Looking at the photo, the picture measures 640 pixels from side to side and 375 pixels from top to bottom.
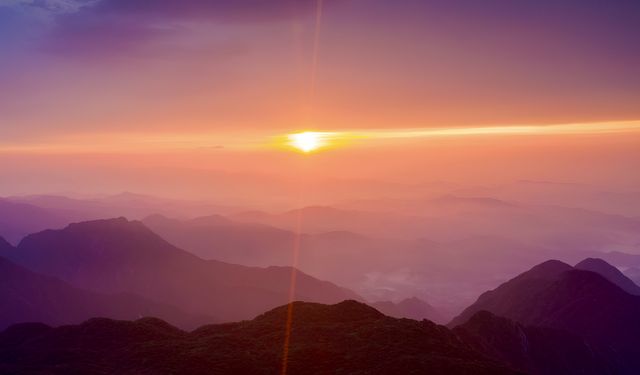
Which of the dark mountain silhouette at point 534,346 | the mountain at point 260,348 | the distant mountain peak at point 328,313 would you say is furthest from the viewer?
the dark mountain silhouette at point 534,346

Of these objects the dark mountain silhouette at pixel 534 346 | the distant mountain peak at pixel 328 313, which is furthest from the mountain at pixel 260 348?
the dark mountain silhouette at pixel 534 346

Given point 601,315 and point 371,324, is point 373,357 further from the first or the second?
point 601,315

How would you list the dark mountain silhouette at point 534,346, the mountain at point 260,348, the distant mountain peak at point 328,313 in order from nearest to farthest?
1. the mountain at point 260,348
2. the distant mountain peak at point 328,313
3. the dark mountain silhouette at point 534,346

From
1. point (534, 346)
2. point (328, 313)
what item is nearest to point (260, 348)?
point (328, 313)

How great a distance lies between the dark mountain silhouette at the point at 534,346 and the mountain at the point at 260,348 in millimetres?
59327

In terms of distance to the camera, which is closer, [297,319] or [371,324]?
[371,324]

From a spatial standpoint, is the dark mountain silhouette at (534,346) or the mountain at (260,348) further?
the dark mountain silhouette at (534,346)

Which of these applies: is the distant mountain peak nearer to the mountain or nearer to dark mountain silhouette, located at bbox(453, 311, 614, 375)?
the mountain

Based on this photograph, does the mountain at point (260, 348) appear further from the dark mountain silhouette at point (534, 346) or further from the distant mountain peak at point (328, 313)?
the dark mountain silhouette at point (534, 346)

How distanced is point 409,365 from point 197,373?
27.6 metres

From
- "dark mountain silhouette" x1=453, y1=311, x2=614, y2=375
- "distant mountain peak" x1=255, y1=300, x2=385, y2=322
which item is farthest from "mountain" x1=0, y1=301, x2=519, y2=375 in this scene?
"dark mountain silhouette" x1=453, y1=311, x2=614, y2=375

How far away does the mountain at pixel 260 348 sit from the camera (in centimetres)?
6506

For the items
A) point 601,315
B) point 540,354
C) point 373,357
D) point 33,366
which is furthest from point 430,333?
point 601,315

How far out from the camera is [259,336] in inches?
3174
